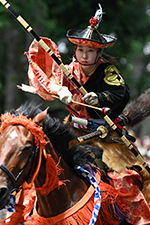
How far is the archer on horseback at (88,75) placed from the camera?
383cm

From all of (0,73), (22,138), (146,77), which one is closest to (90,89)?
(22,138)

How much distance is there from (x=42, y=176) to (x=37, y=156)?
0.26 meters

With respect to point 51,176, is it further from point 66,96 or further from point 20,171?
point 66,96

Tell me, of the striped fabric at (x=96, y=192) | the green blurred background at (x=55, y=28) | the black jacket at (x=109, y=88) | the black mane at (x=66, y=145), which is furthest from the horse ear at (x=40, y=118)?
the green blurred background at (x=55, y=28)

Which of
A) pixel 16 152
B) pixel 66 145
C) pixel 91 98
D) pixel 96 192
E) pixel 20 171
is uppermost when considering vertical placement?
pixel 16 152

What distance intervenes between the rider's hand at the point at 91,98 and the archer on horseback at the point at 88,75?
6 cm

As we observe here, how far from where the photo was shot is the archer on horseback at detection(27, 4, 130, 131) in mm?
3834

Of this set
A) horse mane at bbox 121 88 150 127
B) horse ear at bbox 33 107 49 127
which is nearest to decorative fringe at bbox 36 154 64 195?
horse ear at bbox 33 107 49 127

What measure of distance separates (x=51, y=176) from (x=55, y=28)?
8241 millimetres

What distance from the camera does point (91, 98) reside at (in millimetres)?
3596

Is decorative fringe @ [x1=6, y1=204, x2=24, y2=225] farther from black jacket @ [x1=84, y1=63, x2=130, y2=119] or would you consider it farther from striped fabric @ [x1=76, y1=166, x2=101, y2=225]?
black jacket @ [x1=84, y1=63, x2=130, y2=119]

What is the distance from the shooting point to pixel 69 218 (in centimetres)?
324

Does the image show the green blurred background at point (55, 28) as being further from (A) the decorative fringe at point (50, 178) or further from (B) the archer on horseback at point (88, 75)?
(A) the decorative fringe at point (50, 178)

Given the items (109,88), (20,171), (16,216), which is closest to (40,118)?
(20,171)
